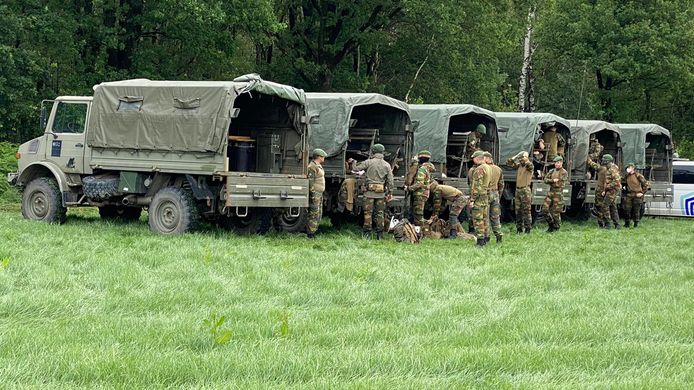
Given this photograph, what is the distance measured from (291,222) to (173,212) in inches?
117

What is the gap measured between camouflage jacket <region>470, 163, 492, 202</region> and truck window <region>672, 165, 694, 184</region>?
13.4 metres

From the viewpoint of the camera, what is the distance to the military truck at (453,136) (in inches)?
776

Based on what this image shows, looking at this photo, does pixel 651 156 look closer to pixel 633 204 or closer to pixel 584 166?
pixel 584 166

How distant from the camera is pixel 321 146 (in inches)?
686

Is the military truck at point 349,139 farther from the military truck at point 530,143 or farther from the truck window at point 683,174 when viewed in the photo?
the truck window at point 683,174

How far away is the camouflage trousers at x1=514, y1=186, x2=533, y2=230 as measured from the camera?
18938 mm

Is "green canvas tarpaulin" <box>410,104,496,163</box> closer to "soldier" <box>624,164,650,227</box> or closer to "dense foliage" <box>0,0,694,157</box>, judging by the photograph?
"soldier" <box>624,164,650,227</box>

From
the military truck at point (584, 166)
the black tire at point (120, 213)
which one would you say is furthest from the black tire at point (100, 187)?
the military truck at point (584, 166)

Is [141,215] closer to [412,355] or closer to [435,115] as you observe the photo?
[435,115]

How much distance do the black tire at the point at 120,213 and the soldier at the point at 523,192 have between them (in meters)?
7.49

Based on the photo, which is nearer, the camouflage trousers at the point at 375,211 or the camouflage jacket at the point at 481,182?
the camouflage jacket at the point at 481,182

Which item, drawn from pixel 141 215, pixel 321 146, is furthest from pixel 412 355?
pixel 141 215

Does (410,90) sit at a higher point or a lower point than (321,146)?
higher

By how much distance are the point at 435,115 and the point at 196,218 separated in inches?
272
